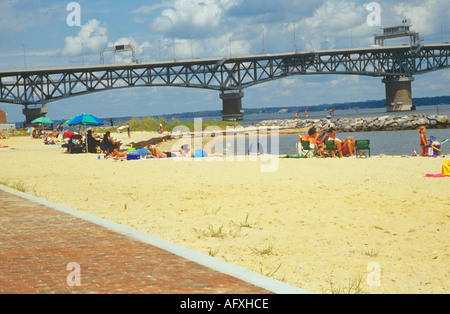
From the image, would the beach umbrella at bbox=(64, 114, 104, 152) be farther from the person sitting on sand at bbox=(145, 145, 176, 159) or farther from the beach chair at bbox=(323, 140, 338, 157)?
the beach chair at bbox=(323, 140, 338, 157)

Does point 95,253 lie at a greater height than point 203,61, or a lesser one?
lesser

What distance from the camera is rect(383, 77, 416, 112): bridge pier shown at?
121750mm

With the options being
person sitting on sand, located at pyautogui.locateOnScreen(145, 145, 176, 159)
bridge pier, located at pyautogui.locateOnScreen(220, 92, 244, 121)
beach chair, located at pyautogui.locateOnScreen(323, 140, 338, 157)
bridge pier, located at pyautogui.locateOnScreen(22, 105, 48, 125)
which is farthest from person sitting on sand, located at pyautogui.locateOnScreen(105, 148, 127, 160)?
bridge pier, located at pyautogui.locateOnScreen(220, 92, 244, 121)

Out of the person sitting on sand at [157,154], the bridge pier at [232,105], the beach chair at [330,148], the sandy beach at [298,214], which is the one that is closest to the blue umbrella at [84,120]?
the person sitting on sand at [157,154]

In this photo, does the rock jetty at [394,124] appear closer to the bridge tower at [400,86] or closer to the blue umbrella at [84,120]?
the blue umbrella at [84,120]

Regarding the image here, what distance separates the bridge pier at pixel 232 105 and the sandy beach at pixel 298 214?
290ft

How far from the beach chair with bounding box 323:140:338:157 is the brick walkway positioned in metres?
14.9

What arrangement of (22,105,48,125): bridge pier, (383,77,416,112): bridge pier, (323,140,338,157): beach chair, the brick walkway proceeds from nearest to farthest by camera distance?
the brick walkway → (323,140,338,157): beach chair → (22,105,48,125): bridge pier → (383,77,416,112): bridge pier

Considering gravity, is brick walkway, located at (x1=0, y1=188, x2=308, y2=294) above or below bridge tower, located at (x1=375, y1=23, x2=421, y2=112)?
below

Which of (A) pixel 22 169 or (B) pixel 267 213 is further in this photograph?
(A) pixel 22 169

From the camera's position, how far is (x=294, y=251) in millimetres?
7504

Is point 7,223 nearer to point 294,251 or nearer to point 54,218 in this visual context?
point 54,218
